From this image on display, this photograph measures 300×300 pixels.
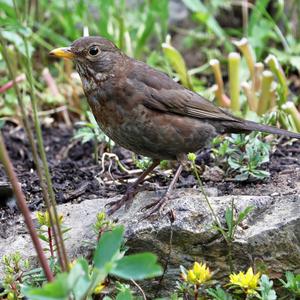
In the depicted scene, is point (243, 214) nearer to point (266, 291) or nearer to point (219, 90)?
point (266, 291)

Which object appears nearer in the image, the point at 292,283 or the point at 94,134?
the point at 292,283

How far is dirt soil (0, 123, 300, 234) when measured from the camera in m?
4.05

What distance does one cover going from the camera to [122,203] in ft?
12.8

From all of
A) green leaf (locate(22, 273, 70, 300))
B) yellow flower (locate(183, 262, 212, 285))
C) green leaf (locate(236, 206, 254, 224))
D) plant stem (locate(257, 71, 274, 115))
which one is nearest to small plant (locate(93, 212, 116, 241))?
yellow flower (locate(183, 262, 212, 285))

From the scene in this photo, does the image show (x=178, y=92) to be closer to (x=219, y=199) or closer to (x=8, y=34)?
(x=219, y=199)

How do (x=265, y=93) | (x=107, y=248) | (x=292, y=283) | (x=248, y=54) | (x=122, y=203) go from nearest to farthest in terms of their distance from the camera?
(x=107, y=248)
(x=292, y=283)
(x=122, y=203)
(x=265, y=93)
(x=248, y=54)

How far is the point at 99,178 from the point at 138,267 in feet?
7.41

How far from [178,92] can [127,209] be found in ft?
2.96

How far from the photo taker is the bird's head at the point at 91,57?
13.9 ft

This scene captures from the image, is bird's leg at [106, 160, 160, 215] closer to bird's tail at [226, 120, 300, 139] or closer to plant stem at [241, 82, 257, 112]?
bird's tail at [226, 120, 300, 139]

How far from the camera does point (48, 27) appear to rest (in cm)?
702

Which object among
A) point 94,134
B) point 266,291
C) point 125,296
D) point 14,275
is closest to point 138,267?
point 125,296

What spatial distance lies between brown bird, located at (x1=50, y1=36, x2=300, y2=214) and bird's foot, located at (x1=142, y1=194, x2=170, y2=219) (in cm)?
5

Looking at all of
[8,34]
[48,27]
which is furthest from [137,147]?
[48,27]
